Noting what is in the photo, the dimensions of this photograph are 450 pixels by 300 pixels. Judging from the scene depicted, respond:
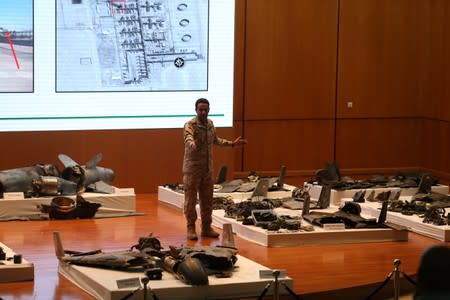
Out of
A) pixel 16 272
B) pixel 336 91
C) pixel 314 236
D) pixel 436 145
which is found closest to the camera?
pixel 16 272

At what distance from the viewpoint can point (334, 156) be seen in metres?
17.0

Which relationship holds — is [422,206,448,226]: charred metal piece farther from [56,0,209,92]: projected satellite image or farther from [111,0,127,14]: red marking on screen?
[111,0,127,14]: red marking on screen

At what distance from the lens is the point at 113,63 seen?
1487 cm

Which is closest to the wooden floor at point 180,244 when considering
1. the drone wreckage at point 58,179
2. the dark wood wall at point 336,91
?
the drone wreckage at point 58,179

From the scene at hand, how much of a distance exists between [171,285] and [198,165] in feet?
8.66

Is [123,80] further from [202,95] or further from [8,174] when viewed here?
[8,174]

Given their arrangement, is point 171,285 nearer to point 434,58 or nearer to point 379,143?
point 379,143

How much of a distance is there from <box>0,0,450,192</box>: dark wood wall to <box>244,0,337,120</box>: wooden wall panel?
0.6 inches

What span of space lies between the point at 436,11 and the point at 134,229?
289 inches

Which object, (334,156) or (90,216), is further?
(334,156)

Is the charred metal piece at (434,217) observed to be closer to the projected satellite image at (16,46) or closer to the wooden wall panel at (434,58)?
the wooden wall panel at (434,58)

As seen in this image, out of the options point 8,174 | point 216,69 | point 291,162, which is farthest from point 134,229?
point 291,162

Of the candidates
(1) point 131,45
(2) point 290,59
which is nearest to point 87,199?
(1) point 131,45

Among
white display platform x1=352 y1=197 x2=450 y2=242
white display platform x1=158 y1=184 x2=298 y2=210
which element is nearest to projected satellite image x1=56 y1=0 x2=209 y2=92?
white display platform x1=158 y1=184 x2=298 y2=210
